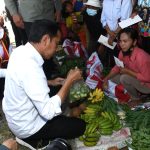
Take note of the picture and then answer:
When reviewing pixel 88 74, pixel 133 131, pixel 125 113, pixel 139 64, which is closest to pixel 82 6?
pixel 88 74

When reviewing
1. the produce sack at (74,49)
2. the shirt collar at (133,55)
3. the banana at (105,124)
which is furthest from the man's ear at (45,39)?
the produce sack at (74,49)

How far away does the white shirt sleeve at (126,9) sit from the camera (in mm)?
5113

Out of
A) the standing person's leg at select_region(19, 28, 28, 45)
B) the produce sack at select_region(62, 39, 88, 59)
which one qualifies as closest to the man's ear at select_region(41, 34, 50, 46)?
the standing person's leg at select_region(19, 28, 28, 45)

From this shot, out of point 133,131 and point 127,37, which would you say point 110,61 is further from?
point 133,131

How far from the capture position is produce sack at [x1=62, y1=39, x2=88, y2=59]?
613 centimetres

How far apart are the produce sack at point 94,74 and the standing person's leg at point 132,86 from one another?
1.23 ft

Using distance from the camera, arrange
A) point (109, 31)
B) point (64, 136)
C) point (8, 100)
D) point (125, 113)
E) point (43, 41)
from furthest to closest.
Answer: point (109, 31)
point (125, 113)
point (64, 136)
point (8, 100)
point (43, 41)

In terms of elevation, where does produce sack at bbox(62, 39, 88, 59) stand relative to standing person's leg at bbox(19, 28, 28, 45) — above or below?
below

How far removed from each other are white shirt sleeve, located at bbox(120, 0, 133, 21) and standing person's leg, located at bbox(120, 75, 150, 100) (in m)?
0.96

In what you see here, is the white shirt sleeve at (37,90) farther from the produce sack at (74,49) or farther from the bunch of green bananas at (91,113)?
the produce sack at (74,49)

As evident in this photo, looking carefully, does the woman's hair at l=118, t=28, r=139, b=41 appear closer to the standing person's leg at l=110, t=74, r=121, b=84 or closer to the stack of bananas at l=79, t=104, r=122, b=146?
the standing person's leg at l=110, t=74, r=121, b=84

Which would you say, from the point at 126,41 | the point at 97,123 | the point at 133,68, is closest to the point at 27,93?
the point at 97,123

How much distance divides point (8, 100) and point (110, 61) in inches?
111

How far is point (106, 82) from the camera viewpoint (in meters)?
5.02
